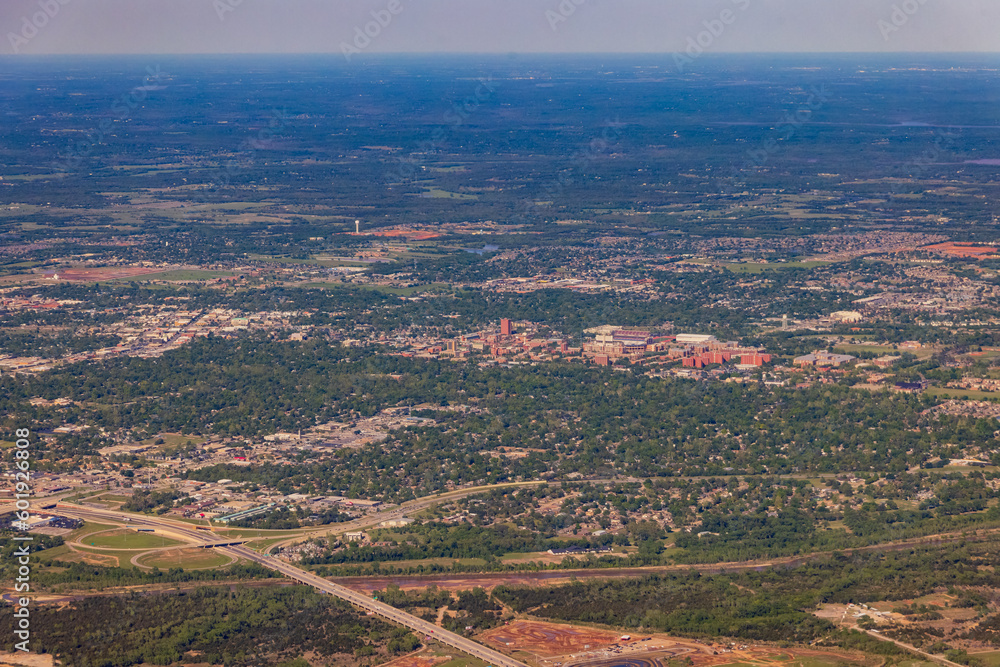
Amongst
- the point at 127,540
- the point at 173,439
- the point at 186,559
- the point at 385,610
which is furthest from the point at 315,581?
the point at 173,439

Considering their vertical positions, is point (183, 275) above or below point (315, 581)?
above

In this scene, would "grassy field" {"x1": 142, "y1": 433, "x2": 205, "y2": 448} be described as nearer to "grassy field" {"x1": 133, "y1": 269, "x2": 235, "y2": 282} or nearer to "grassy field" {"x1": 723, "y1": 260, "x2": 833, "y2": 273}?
"grassy field" {"x1": 133, "y1": 269, "x2": 235, "y2": 282}

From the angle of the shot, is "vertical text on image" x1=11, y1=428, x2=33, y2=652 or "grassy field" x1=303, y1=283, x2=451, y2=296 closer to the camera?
"vertical text on image" x1=11, y1=428, x2=33, y2=652

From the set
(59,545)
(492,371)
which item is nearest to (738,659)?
(59,545)

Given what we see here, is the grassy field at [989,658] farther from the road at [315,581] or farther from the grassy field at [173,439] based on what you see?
the grassy field at [173,439]

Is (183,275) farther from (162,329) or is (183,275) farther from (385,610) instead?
(385,610)

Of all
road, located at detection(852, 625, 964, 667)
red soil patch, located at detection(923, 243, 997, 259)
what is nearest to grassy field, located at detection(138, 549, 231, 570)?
road, located at detection(852, 625, 964, 667)

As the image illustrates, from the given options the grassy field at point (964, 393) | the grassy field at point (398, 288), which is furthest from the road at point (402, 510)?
the grassy field at point (398, 288)
